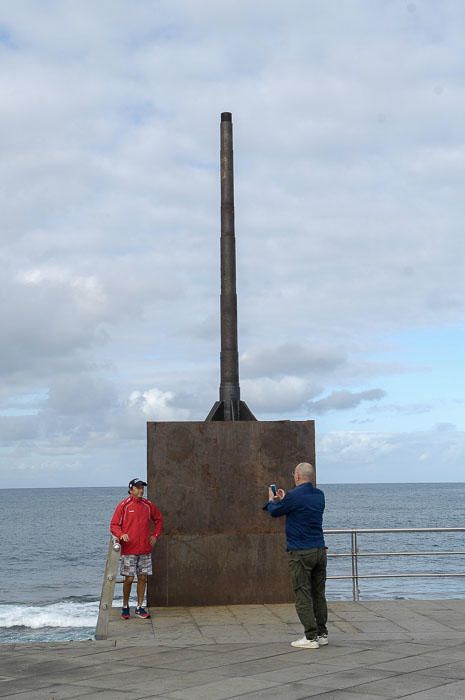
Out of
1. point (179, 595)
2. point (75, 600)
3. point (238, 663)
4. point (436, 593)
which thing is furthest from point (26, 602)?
point (238, 663)

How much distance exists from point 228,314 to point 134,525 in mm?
3087

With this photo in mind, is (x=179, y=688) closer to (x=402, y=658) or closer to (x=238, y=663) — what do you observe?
(x=238, y=663)

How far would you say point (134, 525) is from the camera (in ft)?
34.9

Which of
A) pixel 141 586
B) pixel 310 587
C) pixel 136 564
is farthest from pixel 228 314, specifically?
pixel 310 587

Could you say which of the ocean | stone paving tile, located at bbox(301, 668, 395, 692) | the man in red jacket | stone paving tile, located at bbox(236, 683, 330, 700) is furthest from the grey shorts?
the ocean

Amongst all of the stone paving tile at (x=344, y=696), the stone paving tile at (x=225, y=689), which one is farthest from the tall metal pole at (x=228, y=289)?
the stone paving tile at (x=344, y=696)

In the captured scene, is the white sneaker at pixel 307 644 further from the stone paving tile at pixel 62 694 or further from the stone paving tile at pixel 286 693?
the stone paving tile at pixel 62 694

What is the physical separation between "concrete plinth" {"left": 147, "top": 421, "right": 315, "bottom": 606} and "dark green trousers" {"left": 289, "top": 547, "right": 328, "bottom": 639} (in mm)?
2640

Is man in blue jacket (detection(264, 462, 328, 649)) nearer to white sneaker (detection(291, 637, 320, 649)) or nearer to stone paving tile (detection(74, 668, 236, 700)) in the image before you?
white sneaker (detection(291, 637, 320, 649))

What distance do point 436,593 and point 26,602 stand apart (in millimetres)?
16575

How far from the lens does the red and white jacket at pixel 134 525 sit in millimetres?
10617

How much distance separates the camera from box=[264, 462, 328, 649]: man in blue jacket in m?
8.57

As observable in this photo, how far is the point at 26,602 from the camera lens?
37.0 metres

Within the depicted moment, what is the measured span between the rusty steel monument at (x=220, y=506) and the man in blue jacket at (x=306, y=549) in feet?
8.65
